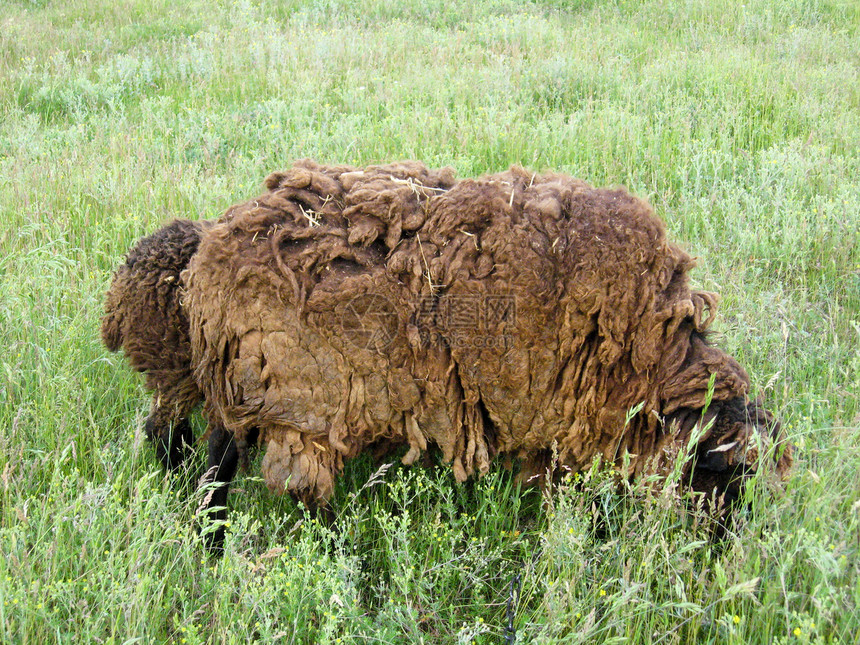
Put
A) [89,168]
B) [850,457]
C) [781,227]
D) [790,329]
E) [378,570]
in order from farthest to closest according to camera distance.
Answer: [89,168] < [781,227] < [790,329] < [378,570] < [850,457]

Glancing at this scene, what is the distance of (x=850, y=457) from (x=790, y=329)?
1.64 meters

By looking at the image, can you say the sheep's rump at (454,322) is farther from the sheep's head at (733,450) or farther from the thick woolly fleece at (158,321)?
the thick woolly fleece at (158,321)

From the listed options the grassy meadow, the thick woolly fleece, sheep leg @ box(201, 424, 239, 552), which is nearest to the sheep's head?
the grassy meadow

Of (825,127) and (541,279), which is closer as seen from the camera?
(541,279)

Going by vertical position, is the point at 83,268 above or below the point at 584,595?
above

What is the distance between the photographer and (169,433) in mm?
3469

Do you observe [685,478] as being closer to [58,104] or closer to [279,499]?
[279,499]

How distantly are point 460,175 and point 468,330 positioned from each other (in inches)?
126

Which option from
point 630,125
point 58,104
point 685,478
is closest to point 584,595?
point 685,478

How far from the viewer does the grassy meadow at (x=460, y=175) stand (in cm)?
260

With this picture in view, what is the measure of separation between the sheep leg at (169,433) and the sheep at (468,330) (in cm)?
46

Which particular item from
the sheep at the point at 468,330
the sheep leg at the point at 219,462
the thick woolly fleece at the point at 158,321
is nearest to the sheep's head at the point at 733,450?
the sheep at the point at 468,330

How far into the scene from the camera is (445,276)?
113 inches

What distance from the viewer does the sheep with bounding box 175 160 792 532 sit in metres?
2.84
